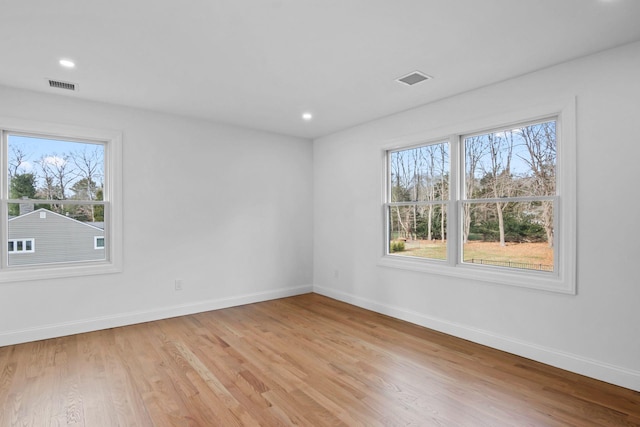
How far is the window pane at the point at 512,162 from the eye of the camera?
3.10m

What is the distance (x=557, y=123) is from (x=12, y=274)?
18.0 feet

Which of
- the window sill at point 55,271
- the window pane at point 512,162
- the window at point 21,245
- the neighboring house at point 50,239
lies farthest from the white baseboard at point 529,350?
the window at point 21,245

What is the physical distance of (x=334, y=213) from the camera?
17.4ft

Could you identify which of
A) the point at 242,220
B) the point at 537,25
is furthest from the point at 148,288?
the point at 537,25

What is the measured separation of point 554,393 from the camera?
8.06ft

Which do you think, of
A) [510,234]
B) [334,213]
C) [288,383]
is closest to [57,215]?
[288,383]

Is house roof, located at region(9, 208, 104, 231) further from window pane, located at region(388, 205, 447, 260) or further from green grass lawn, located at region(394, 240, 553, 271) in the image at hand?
green grass lawn, located at region(394, 240, 553, 271)

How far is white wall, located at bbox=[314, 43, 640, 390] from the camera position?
257 cm

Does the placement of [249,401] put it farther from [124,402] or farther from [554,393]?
[554,393]

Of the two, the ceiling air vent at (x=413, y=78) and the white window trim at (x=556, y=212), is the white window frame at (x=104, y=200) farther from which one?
the white window trim at (x=556, y=212)

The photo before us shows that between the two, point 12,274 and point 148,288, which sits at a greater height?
point 12,274

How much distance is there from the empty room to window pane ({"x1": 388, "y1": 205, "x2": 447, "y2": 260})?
0.03m

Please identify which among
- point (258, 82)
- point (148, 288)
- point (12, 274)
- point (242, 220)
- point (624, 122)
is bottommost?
point (148, 288)

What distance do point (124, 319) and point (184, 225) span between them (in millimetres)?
1306
